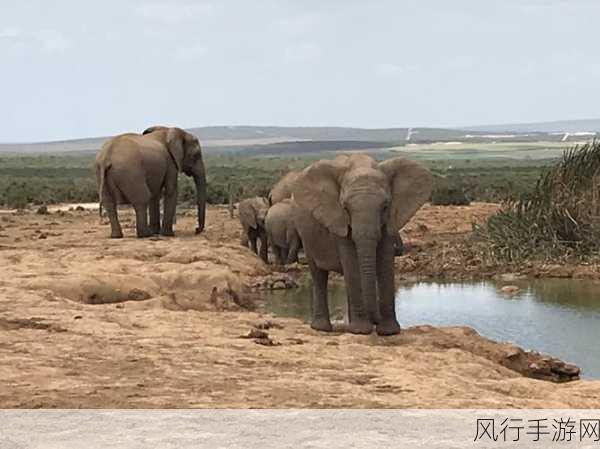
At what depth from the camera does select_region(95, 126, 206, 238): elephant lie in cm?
2014

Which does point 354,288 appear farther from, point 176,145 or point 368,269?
point 176,145

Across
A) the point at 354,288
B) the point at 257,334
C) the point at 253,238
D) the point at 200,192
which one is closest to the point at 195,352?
the point at 257,334

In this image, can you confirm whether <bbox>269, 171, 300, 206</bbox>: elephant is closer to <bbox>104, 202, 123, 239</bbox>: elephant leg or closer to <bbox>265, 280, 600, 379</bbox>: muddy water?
<bbox>104, 202, 123, 239</bbox>: elephant leg

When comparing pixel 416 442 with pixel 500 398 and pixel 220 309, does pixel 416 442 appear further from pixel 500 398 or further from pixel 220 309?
pixel 220 309

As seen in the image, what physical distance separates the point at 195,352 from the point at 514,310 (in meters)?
7.37

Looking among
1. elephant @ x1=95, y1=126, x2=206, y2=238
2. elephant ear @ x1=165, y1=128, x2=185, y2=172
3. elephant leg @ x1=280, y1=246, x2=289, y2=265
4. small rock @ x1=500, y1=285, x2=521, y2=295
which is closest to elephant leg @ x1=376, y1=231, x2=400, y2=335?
small rock @ x1=500, y1=285, x2=521, y2=295

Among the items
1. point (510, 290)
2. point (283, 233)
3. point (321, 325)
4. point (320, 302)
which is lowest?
point (510, 290)

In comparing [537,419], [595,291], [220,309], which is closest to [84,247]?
[220,309]

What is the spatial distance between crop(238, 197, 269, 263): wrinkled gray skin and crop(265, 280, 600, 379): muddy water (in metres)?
3.26

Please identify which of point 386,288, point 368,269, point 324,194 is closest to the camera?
point 368,269

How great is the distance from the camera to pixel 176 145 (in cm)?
2161

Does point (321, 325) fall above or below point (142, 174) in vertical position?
below

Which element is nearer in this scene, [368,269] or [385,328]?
[368,269]

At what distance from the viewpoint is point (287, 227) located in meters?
19.5
